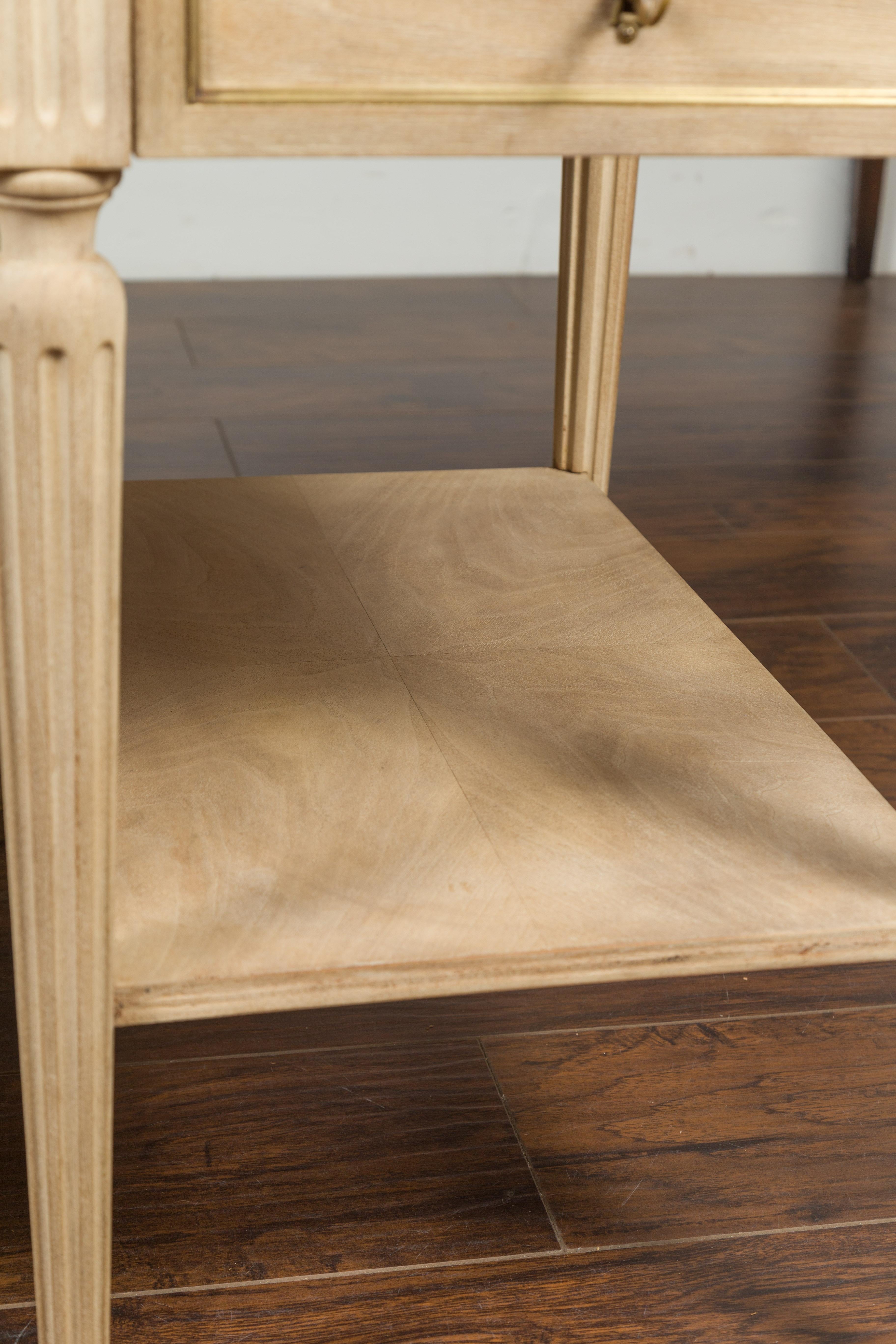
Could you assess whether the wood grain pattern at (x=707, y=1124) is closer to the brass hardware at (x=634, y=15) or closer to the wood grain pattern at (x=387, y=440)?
the brass hardware at (x=634, y=15)

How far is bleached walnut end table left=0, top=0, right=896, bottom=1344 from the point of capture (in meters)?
0.37

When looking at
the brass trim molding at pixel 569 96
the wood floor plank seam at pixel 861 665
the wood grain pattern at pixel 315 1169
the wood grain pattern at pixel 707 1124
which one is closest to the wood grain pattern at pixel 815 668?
the wood floor plank seam at pixel 861 665

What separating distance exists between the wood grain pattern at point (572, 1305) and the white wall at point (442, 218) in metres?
1.87

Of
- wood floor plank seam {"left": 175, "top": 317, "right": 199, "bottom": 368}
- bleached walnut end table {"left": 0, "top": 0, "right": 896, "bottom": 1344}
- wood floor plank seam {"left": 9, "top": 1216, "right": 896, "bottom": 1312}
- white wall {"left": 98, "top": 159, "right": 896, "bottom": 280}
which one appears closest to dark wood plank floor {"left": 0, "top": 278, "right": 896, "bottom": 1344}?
wood floor plank seam {"left": 9, "top": 1216, "right": 896, "bottom": 1312}

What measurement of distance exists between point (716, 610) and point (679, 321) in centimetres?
104

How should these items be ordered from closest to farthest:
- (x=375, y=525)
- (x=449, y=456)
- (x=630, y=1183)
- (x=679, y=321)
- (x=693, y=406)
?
(x=630, y=1183) → (x=375, y=525) → (x=449, y=456) → (x=693, y=406) → (x=679, y=321)

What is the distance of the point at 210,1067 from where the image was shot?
75 centimetres

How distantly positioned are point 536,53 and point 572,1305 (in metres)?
0.49

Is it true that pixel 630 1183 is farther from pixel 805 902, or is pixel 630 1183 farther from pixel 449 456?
pixel 449 456

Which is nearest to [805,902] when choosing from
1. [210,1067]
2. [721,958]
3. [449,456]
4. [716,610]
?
[721,958]

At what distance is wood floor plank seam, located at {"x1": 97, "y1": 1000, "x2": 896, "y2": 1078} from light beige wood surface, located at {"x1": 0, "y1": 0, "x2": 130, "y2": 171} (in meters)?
0.51

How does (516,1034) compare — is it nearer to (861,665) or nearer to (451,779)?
(451,779)

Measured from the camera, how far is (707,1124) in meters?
0.72

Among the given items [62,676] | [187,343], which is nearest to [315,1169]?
[62,676]
